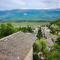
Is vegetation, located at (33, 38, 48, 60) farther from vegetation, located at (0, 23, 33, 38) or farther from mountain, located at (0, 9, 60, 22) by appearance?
vegetation, located at (0, 23, 33, 38)

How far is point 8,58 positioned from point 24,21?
5.02 meters

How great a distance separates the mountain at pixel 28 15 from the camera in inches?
281

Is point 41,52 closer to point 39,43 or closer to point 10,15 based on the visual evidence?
point 39,43

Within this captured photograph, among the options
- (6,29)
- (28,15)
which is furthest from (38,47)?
(6,29)

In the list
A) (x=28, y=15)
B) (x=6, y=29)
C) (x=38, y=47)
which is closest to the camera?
(x=38, y=47)

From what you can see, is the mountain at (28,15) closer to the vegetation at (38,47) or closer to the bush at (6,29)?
the bush at (6,29)

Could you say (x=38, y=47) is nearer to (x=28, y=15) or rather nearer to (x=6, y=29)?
(x=28, y=15)

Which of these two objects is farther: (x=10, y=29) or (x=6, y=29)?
(x=6, y=29)

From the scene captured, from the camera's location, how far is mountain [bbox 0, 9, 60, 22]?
714 cm

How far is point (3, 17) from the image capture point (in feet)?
27.4

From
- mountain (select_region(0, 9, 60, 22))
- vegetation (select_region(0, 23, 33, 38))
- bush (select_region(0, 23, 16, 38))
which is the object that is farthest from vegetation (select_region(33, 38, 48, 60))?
bush (select_region(0, 23, 16, 38))

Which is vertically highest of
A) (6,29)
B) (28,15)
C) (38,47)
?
(28,15)

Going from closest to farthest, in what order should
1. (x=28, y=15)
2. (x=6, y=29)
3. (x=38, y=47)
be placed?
(x=38, y=47)
(x=28, y=15)
(x=6, y=29)

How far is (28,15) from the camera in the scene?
7.91 metres
